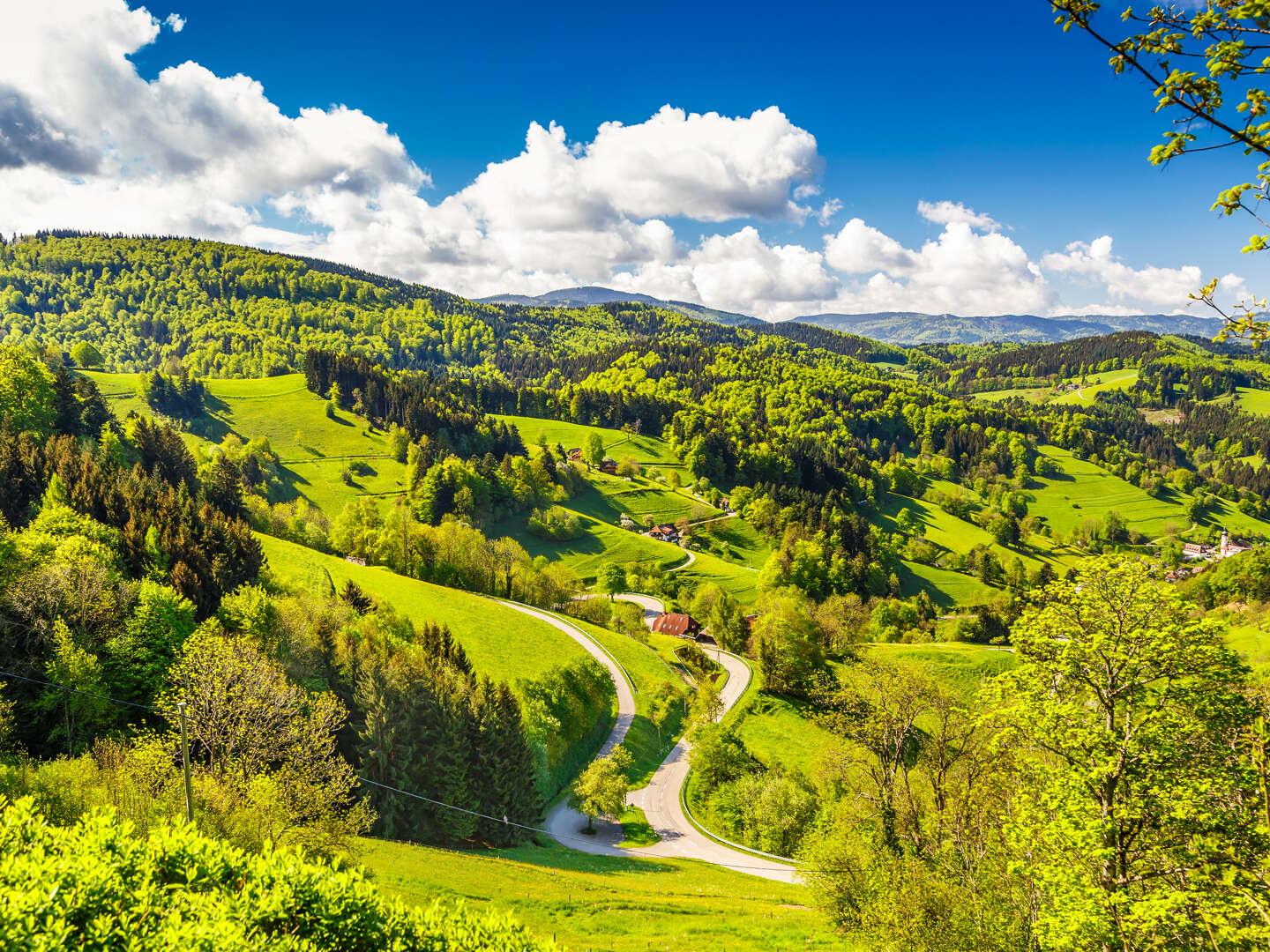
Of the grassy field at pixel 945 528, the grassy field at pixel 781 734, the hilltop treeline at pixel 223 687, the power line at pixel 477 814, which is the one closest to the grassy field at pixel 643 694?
the hilltop treeline at pixel 223 687

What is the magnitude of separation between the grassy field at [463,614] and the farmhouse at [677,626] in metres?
25.8

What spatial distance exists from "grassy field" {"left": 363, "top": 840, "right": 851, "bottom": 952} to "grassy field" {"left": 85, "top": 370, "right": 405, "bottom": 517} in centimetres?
9782

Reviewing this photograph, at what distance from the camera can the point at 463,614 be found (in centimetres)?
6712

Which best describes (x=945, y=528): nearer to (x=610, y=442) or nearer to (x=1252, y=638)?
(x=610, y=442)

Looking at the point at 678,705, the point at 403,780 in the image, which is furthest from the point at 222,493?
the point at 678,705

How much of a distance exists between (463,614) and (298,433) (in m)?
97.2

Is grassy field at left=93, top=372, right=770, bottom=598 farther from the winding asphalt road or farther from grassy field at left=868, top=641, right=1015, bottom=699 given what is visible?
the winding asphalt road

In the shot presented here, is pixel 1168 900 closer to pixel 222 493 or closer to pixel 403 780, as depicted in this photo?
pixel 403 780

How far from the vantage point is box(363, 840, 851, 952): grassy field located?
23297 millimetres

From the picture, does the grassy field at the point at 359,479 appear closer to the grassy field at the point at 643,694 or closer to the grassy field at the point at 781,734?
the grassy field at the point at 643,694

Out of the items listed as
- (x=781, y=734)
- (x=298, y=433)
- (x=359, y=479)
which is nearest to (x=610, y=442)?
(x=359, y=479)

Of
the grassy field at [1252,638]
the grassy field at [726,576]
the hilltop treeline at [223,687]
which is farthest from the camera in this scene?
the grassy field at [726,576]

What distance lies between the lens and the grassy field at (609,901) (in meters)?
23.3

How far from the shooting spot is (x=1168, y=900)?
38.4 feet
